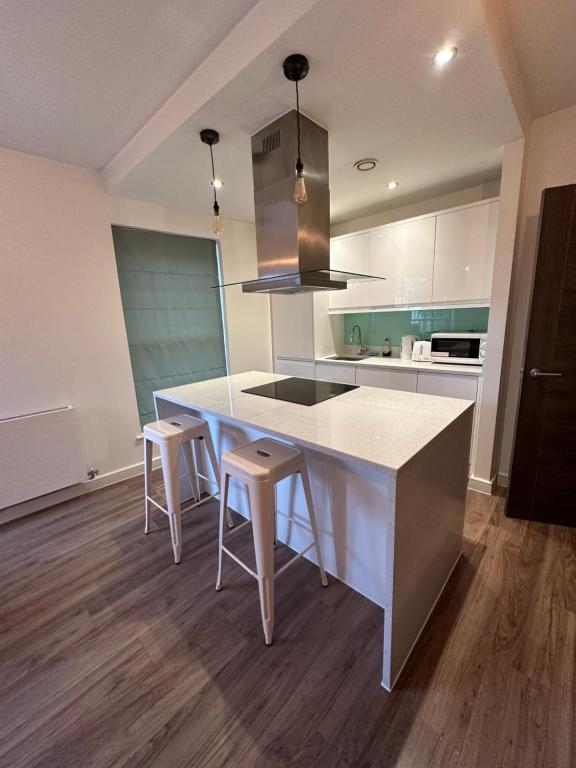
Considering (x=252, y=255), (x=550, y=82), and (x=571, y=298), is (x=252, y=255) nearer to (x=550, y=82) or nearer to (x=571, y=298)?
(x=550, y=82)

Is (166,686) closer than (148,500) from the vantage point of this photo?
Yes

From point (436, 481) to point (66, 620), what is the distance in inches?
76.9

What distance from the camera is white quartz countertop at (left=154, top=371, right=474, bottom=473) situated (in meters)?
1.16

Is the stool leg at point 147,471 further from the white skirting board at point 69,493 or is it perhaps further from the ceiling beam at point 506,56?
the ceiling beam at point 506,56

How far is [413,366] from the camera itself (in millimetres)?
2861

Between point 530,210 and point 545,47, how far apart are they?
3.00ft

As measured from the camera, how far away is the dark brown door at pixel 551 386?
186 centimetres

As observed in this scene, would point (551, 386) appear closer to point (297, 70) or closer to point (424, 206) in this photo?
point (424, 206)

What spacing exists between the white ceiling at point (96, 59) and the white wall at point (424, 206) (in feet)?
7.68

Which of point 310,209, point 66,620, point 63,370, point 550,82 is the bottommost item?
point 66,620

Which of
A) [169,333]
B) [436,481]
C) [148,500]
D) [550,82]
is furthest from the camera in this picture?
[169,333]

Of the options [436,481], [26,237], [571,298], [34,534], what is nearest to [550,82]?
[571,298]

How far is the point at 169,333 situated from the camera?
3223 millimetres

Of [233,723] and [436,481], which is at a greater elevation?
[436,481]
